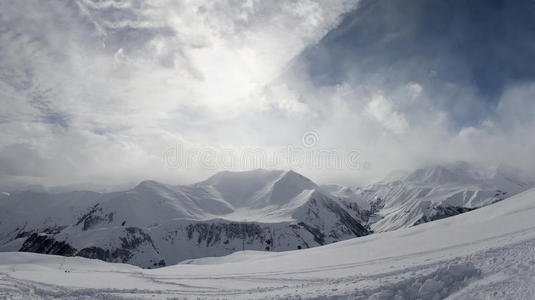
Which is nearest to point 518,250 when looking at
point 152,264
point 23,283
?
point 23,283

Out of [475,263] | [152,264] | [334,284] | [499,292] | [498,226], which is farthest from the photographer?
[152,264]

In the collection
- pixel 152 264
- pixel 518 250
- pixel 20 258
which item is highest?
pixel 518 250

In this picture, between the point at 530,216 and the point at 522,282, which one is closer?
the point at 522,282

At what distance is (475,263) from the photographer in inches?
761

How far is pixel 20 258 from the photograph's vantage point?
56344 mm

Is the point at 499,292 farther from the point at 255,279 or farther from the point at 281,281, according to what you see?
the point at 255,279

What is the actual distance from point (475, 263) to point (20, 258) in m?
68.0

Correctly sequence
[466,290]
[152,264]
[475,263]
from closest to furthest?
[466,290] < [475,263] < [152,264]

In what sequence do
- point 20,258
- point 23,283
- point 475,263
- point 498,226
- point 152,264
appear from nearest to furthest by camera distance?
point 475,263
point 23,283
point 498,226
point 20,258
point 152,264

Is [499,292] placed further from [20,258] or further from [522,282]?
[20,258]

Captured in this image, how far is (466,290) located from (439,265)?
142 inches

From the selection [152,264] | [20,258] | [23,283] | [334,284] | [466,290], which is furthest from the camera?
[152,264]

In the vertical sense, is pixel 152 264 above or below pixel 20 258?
below

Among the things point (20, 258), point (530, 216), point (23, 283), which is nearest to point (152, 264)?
point (20, 258)
